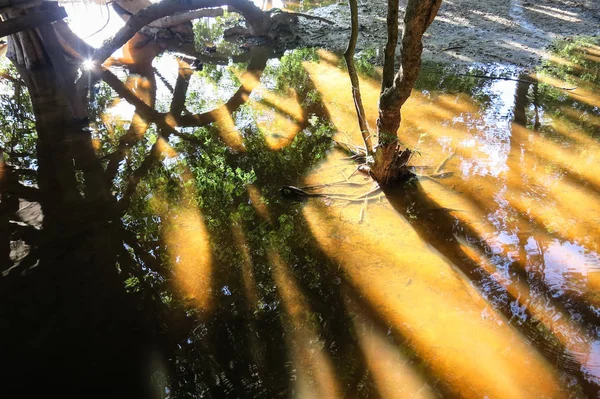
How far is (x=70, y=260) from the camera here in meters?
3.87

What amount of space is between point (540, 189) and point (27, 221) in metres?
6.10

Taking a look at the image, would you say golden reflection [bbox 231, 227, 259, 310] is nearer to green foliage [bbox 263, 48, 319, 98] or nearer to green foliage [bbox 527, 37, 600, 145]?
green foliage [bbox 263, 48, 319, 98]

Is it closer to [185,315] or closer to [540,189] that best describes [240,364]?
[185,315]

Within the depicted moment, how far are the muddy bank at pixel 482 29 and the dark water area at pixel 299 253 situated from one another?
2.03m

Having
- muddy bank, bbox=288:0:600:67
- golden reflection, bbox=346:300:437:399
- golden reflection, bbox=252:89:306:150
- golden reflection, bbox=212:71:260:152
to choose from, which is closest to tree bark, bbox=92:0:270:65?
golden reflection, bbox=212:71:260:152

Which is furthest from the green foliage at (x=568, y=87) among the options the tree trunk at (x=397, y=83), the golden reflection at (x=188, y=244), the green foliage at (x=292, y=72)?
the golden reflection at (x=188, y=244)

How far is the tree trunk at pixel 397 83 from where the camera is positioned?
11.3ft

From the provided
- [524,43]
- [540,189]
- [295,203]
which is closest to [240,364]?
[295,203]

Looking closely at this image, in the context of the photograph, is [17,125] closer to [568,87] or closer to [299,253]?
[299,253]

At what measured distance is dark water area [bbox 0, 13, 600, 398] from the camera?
2.97 m

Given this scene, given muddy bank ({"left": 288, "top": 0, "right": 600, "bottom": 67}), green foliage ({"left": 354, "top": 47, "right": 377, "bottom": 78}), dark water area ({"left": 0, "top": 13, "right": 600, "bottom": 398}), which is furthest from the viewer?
muddy bank ({"left": 288, "top": 0, "right": 600, "bottom": 67})

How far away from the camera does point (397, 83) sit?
3.96 m

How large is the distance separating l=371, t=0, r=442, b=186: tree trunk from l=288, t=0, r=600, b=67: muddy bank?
15.1 ft

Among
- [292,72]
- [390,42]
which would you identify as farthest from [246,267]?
[292,72]
